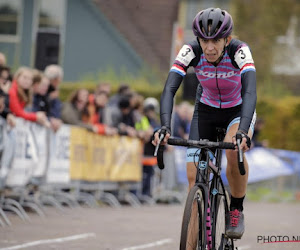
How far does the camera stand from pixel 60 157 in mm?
13320

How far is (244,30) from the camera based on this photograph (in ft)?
→ 120

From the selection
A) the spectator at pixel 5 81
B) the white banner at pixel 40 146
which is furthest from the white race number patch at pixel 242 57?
the white banner at pixel 40 146

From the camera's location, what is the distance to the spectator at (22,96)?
1212 centimetres

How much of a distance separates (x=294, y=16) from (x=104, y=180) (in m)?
26.1

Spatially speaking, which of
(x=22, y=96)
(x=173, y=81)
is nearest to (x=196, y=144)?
(x=173, y=81)

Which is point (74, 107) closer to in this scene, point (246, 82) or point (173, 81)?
point (173, 81)

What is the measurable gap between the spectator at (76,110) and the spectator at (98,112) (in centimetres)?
20

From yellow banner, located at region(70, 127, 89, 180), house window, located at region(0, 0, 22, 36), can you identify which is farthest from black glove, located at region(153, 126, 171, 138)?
house window, located at region(0, 0, 22, 36)

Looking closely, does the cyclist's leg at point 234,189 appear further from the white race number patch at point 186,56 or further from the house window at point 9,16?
the house window at point 9,16

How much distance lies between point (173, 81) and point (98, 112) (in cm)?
830

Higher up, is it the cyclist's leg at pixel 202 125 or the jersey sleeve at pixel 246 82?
the jersey sleeve at pixel 246 82

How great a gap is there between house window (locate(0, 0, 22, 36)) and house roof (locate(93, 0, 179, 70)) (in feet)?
10.2

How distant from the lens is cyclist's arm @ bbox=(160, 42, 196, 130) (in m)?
6.83

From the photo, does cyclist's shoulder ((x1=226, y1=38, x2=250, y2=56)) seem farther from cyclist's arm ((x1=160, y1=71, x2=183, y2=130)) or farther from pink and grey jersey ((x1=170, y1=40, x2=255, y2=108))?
cyclist's arm ((x1=160, y1=71, x2=183, y2=130))
